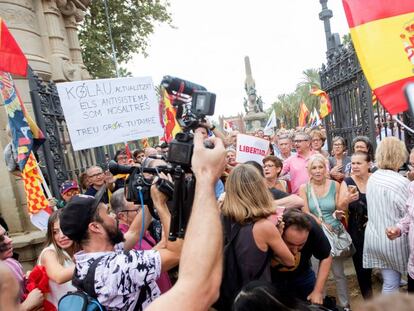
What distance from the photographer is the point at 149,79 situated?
483 cm

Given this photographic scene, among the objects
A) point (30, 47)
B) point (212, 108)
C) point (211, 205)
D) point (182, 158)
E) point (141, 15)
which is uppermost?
point (141, 15)

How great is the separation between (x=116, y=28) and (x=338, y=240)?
13.2 m

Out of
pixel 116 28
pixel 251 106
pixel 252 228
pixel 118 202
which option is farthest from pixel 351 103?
pixel 251 106

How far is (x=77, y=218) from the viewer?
1.84 meters

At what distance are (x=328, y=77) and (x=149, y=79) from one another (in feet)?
10.7

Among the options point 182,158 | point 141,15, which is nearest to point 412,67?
point 182,158

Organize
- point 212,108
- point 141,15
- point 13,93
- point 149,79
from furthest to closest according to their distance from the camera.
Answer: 1. point 141,15
2. point 149,79
3. point 13,93
4. point 212,108

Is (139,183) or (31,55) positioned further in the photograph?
(31,55)

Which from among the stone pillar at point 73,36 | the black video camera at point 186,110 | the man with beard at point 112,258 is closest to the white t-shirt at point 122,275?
the man with beard at point 112,258

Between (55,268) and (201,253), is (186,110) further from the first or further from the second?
(55,268)

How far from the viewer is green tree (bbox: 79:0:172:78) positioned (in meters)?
13.4

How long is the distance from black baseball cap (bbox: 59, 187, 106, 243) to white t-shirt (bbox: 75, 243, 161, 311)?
16 cm

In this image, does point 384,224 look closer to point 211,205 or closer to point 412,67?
point 412,67

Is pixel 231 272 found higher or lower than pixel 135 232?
lower
